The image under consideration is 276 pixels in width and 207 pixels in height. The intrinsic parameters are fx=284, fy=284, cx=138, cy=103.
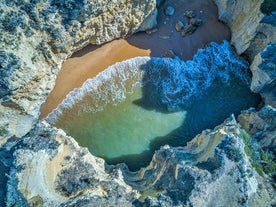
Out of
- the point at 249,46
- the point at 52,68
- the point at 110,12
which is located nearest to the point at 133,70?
the point at 110,12

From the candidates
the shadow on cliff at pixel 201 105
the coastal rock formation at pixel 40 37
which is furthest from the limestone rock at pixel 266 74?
the coastal rock formation at pixel 40 37

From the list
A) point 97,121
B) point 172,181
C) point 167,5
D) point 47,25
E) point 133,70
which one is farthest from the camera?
point 167,5

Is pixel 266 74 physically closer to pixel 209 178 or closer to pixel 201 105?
pixel 201 105

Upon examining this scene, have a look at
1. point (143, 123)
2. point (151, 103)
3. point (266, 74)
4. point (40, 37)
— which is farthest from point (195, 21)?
point (40, 37)

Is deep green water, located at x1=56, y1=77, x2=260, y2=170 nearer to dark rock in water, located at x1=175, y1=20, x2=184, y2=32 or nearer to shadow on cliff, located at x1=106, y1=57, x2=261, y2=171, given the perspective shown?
shadow on cliff, located at x1=106, y1=57, x2=261, y2=171

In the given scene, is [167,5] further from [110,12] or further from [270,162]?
[270,162]

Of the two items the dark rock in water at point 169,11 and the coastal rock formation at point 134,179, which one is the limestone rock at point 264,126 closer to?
the coastal rock formation at point 134,179
